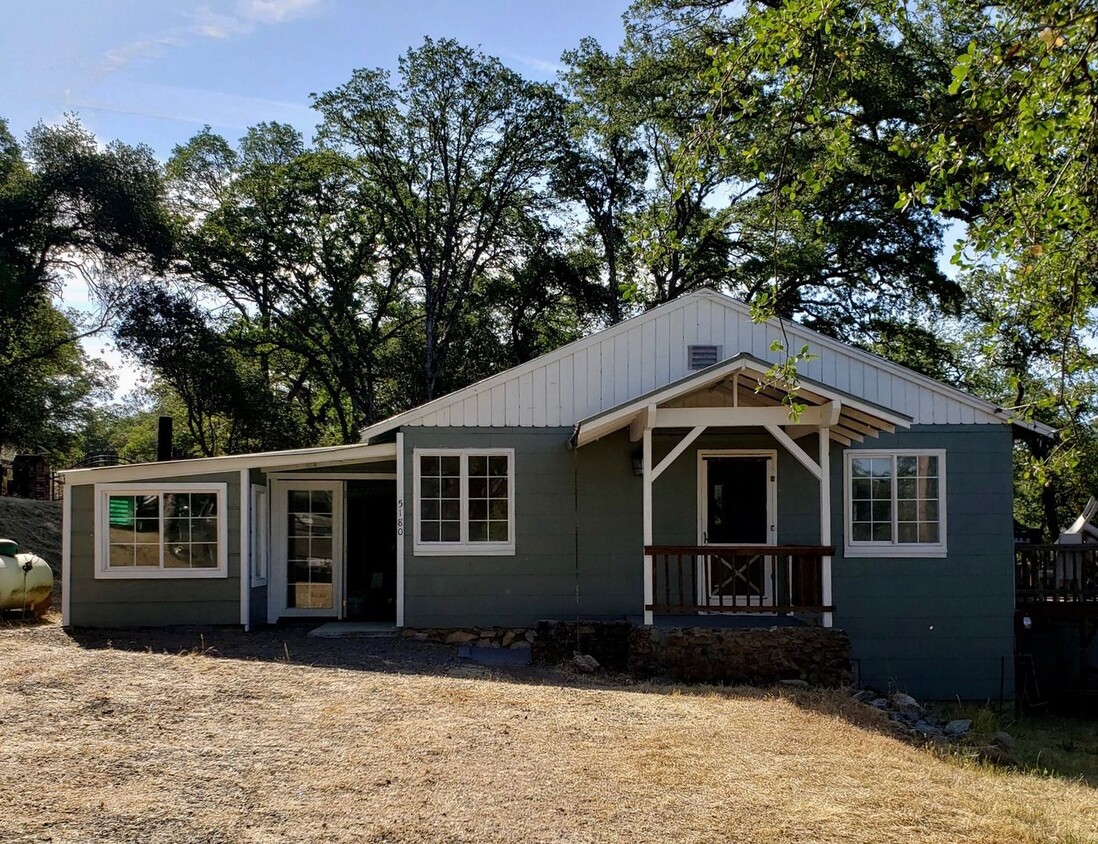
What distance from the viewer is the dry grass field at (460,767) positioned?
5.03 m

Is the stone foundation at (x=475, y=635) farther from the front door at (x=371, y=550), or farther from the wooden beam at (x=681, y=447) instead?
the wooden beam at (x=681, y=447)

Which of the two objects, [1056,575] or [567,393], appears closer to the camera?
[567,393]

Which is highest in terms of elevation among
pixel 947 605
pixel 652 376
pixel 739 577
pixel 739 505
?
pixel 652 376

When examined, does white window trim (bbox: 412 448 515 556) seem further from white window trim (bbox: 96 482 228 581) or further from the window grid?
the window grid

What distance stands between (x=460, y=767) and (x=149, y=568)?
7318 millimetres

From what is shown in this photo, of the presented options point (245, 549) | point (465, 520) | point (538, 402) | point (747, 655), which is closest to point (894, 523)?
point (747, 655)

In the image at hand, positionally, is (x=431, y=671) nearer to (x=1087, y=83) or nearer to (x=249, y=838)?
(x=249, y=838)

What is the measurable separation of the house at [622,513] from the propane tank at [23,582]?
151 centimetres

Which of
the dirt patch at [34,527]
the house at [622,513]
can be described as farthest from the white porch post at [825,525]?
the dirt patch at [34,527]

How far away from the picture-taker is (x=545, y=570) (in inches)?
463

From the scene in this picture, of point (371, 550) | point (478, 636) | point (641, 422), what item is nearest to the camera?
point (641, 422)

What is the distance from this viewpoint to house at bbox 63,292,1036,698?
11734mm

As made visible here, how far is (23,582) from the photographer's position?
1284 cm

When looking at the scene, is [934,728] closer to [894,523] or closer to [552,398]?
[894,523]
